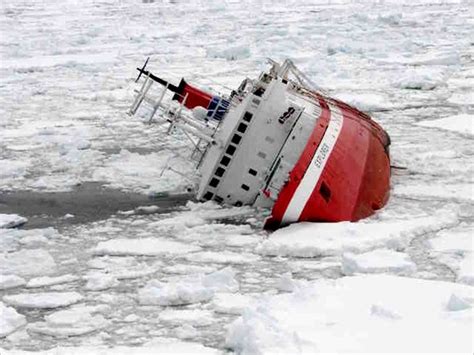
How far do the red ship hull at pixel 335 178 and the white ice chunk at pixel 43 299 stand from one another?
1760 millimetres

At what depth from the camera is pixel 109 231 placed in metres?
5.65

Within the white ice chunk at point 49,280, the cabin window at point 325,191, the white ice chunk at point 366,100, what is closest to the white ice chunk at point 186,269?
the white ice chunk at point 49,280

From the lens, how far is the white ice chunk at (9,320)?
12.9ft

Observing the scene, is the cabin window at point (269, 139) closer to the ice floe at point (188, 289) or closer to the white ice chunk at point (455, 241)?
the white ice chunk at point (455, 241)

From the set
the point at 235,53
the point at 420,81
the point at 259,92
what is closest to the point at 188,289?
the point at 259,92

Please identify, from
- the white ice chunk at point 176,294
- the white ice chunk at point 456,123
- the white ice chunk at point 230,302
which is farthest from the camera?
the white ice chunk at point 456,123

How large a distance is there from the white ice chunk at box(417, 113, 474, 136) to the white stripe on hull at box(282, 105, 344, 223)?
289 cm

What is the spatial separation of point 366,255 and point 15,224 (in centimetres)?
286

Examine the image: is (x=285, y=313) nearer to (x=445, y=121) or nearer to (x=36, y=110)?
(x=445, y=121)

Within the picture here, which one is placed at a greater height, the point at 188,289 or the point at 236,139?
the point at 236,139

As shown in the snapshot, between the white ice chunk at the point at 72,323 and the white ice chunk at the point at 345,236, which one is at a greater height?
the white ice chunk at the point at 345,236

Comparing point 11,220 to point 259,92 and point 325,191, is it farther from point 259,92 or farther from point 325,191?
point 325,191

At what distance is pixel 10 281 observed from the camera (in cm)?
460

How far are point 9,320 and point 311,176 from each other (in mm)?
2623
